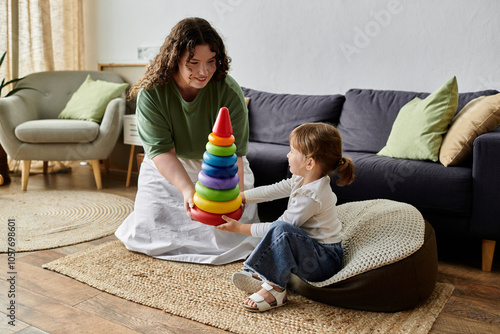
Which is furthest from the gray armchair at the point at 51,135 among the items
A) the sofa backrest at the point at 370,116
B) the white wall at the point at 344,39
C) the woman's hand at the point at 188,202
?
the woman's hand at the point at 188,202

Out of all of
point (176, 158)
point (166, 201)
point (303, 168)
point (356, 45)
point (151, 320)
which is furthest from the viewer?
point (356, 45)

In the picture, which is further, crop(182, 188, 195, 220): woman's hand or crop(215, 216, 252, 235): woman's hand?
crop(182, 188, 195, 220): woman's hand

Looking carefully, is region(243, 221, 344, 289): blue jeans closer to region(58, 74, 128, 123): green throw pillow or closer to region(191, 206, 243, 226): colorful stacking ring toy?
region(191, 206, 243, 226): colorful stacking ring toy

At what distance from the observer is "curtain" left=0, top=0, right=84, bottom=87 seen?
396 cm

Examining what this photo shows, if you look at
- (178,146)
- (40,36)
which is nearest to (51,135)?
(40,36)

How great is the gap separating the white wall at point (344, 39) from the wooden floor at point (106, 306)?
4.30 ft

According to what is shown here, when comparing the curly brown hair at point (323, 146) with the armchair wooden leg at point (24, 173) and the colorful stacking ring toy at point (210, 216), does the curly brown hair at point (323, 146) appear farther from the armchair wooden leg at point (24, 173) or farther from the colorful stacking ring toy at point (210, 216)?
the armchair wooden leg at point (24, 173)

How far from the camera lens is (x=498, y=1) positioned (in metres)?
2.62

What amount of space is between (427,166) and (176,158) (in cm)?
119

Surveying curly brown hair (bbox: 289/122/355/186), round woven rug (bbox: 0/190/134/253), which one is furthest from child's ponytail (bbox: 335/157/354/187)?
round woven rug (bbox: 0/190/134/253)

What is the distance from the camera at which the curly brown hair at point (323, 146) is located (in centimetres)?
154

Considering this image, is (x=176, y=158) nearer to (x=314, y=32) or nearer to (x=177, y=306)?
(x=177, y=306)

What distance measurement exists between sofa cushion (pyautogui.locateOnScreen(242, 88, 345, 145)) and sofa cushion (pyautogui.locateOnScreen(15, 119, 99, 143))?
1272mm

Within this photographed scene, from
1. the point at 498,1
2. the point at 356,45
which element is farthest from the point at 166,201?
the point at 498,1
